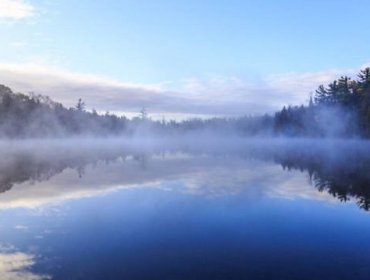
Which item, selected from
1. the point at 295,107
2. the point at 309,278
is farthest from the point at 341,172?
the point at 295,107

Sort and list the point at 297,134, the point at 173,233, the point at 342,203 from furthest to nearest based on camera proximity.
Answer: the point at 297,134 → the point at 342,203 → the point at 173,233

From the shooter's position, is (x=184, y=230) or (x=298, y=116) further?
(x=298, y=116)

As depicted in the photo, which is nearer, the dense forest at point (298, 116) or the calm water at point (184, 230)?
the calm water at point (184, 230)

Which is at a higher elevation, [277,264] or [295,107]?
[295,107]

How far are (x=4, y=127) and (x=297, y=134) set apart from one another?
3634 inches

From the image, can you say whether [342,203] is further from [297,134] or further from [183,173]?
[297,134]

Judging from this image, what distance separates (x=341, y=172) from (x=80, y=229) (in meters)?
24.3

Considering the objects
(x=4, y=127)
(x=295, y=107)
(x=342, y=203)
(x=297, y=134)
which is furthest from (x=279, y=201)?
(x=295, y=107)

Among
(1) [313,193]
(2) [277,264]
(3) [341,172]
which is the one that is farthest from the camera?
(3) [341,172]

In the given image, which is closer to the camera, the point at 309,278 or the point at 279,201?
the point at 309,278

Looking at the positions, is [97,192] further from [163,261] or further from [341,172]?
[341,172]

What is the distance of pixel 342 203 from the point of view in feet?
66.7

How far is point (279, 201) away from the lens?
827 inches

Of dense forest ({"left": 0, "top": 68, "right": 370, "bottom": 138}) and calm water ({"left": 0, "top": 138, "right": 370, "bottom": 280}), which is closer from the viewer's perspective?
calm water ({"left": 0, "top": 138, "right": 370, "bottom": 280})
